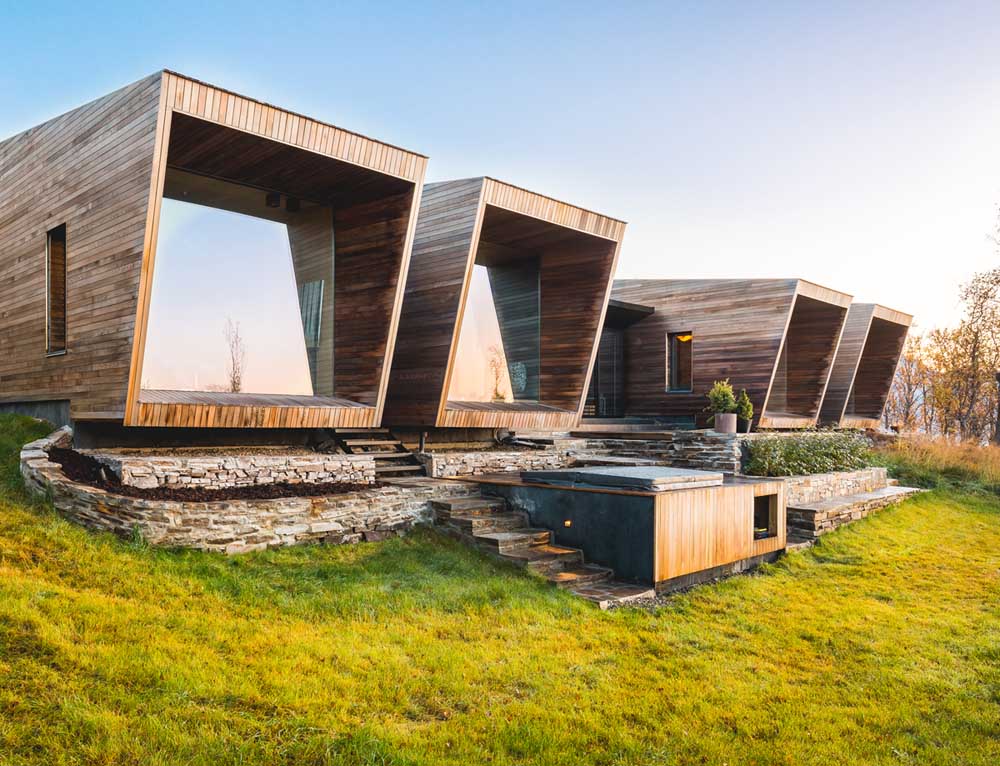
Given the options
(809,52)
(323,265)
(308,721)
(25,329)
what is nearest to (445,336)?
(323,265)

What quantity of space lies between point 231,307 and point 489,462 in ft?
16.0

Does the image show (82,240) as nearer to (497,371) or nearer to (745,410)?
(497,371)

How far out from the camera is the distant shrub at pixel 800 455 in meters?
11.9

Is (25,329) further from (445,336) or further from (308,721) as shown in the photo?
(308,721)

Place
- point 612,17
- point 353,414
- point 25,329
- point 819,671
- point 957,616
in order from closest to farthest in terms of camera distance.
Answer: point 819,671
point 957,616
point 353,414
point 25,329
point 612,17

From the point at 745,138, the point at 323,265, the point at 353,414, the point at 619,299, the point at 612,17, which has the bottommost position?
the point at 353,414

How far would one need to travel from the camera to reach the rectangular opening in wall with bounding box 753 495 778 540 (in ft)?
28.7

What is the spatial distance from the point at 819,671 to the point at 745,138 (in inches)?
499

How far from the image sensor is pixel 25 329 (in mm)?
10414

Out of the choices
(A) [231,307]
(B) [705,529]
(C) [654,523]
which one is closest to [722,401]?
(B) [705,529]

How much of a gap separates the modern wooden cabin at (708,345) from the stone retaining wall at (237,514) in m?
10.5

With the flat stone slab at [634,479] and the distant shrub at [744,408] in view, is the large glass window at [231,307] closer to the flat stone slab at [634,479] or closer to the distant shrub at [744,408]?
the flat stone slab at [634,479]

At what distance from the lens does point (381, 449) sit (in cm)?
1063

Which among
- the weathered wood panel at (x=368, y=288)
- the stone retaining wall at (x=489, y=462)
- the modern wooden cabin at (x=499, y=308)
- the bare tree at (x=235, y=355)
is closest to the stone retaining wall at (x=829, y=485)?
the stone retaining wall at (x=489, y=462)
